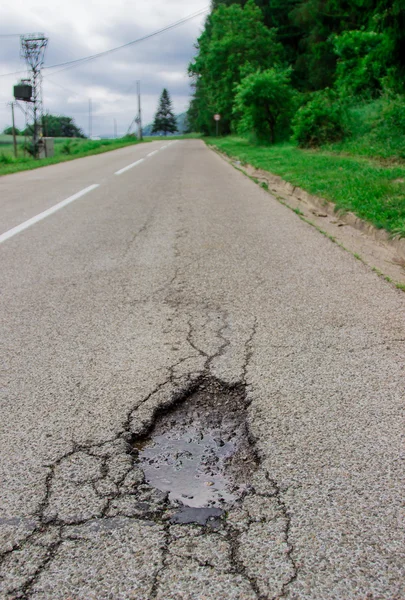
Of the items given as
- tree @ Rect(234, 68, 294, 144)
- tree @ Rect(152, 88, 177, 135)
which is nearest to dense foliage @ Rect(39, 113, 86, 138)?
tree @ Rect(152, 88, 177, 135)

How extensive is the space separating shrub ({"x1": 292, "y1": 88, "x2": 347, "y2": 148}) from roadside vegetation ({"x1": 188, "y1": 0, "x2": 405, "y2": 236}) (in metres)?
0.03

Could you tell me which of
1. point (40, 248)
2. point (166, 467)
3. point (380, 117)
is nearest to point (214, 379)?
point (166, 467)

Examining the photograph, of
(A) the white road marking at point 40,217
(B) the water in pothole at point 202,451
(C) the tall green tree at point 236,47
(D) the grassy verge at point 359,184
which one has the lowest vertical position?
(B) the water in pothole at point 202,451

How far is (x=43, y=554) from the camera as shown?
169 centimetres

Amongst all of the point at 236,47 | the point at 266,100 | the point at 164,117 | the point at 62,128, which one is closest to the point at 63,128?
the point at 62,128

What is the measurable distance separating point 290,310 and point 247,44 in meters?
41.9

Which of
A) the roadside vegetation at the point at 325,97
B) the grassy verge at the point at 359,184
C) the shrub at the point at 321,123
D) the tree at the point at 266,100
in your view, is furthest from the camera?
the tree at the point at 266,100

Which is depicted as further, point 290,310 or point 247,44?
point 247,44

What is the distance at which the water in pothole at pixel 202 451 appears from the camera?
2.02 m

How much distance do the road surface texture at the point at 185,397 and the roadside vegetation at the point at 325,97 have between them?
8.12ft

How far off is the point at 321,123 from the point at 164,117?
392 feet

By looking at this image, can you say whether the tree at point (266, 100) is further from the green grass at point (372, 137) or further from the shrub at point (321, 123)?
the green grass at point (372, 137)

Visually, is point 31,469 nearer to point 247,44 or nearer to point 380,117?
point 380,117

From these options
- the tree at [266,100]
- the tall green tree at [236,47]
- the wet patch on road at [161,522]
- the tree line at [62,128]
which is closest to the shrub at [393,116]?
the tree at [266,100]
